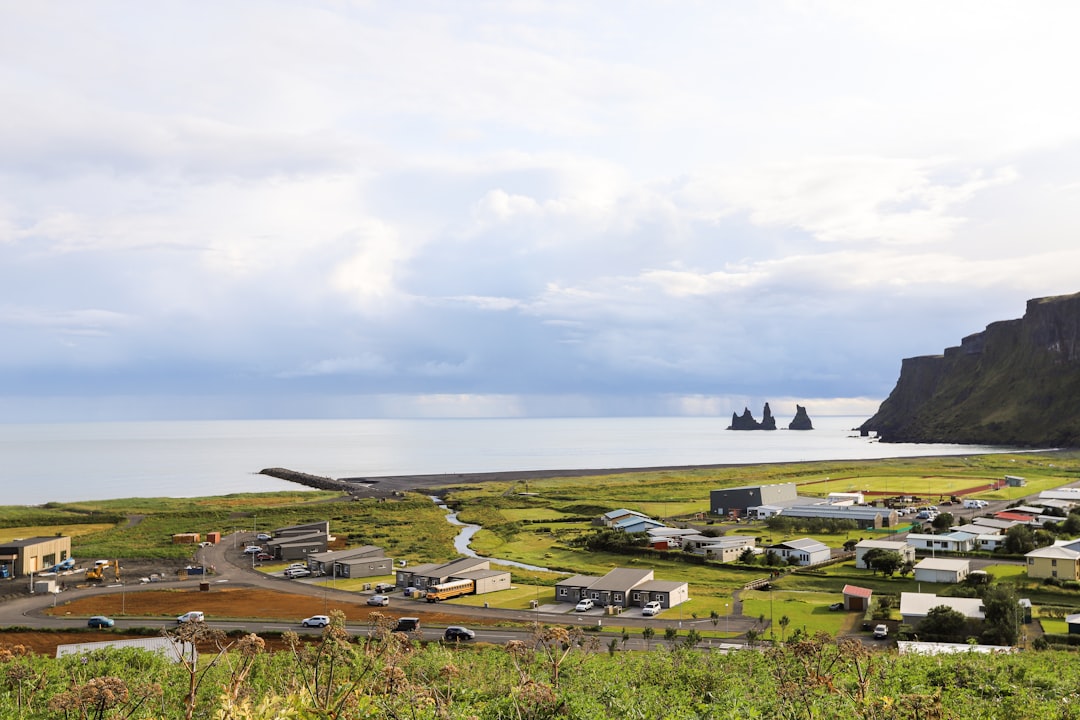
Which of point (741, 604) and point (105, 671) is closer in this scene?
point (105, 671)

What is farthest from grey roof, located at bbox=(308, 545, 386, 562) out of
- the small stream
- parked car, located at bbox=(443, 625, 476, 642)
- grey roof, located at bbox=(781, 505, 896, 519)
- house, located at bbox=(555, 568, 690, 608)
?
grey roof, located at bbox=(781, 505, 896, 519)

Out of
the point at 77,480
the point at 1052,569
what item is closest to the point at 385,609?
the point at 1052,569

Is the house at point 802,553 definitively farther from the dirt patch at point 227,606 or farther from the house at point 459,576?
the dirt patch at point 227,606

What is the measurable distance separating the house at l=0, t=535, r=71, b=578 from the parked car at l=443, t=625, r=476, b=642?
52980 millimetres

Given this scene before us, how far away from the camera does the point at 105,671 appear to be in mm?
34781

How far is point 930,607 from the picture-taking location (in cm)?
5116

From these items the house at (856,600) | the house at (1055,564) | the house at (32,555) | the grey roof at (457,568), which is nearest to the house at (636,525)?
the grey roof at (457,568)

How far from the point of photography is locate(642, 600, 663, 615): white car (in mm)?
58062

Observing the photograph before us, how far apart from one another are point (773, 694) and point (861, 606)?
126 ft

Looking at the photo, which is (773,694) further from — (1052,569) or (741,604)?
(1052,569)

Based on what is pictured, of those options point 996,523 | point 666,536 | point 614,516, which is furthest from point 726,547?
point 996,523

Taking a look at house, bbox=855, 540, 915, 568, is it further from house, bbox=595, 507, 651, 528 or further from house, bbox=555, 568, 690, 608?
house, bbox=595, 507, 651, 528

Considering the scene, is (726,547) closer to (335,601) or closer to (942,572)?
(942,572)

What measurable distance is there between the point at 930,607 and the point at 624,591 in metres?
21.8
